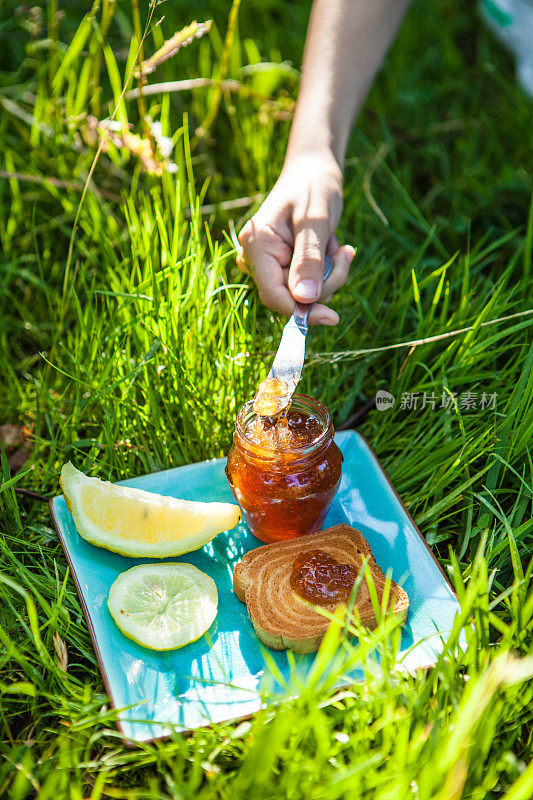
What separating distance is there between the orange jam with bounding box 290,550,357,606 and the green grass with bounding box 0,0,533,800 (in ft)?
0.60

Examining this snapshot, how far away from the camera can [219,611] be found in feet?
6.21

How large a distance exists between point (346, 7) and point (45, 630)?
8.08ft

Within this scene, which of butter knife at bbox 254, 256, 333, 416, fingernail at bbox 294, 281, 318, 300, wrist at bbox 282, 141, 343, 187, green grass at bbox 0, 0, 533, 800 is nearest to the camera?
green grass at bbox 0, 0, 533, 800

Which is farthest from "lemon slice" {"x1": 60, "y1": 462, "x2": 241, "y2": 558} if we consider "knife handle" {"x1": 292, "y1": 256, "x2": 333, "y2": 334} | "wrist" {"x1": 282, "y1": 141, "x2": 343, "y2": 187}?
"wrist" {"x1": 282, "y1": 141, "x2": 343, "y2": 187}

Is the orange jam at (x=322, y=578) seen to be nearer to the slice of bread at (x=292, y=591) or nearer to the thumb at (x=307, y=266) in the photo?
the slice of bread at (x=292, y=591)

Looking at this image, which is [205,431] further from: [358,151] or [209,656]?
[358,151]

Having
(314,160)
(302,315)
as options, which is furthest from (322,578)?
(314,160)

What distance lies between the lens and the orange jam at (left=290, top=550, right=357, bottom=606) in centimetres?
182

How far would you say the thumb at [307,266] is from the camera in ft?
7.37

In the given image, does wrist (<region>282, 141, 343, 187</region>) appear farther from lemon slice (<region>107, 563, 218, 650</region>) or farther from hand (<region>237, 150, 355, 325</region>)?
lemon slice (<region>107, 563, 218, 650</region>)

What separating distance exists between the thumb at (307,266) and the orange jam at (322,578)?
31.8 inches

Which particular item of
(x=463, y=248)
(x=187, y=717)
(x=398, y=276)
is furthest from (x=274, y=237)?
(x=187, y=717)

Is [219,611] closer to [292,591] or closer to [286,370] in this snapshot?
[292,591]

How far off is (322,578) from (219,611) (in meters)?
0.29
